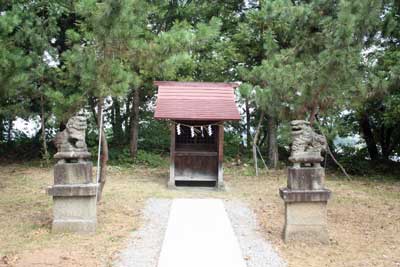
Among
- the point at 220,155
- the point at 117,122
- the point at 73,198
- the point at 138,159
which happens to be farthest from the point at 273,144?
the point at 73,198

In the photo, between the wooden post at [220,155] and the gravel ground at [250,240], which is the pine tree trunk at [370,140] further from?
the gravel ground at [250,240]

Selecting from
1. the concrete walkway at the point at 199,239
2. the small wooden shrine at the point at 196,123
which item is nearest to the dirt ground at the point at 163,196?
the concrete walkway at the point at 199,239

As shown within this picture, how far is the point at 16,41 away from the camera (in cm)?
1114

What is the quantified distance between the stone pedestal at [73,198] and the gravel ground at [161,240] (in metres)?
0.77

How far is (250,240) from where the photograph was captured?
6.14m

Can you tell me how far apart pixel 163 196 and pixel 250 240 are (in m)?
3.81

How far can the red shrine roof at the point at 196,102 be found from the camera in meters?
10.6

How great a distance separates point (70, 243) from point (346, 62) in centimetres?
525

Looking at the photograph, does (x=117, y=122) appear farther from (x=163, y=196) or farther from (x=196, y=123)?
(x=163, y=196)

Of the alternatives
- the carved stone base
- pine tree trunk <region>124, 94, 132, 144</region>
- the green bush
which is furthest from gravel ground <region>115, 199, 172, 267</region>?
pine tree trunk <region>124, 94, 132, 144</region>

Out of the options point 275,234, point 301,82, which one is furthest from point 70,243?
point 301,82

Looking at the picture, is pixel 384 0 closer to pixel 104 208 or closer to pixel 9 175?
pixel 104 208

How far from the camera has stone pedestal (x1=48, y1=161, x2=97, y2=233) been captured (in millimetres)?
6324

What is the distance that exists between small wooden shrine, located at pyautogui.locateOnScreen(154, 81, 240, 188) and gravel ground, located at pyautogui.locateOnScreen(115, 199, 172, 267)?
2769mm
